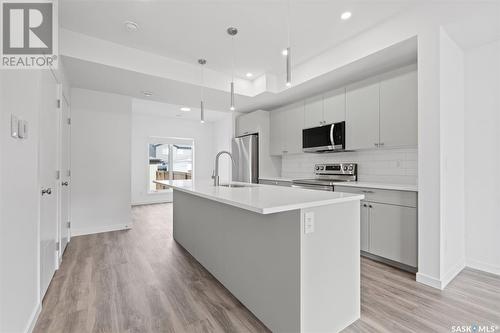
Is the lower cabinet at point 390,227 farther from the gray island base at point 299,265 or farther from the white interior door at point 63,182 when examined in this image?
the white interior door at point 63,182

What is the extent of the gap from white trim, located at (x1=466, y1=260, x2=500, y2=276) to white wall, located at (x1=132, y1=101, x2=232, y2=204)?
16.8 ft

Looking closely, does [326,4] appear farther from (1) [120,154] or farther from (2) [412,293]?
(1) [120,154]

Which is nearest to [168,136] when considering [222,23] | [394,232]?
[222,23]

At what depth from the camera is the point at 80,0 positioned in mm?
2164

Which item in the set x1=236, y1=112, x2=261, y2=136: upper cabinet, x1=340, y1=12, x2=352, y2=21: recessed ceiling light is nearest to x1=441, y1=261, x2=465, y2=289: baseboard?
x1=340, y1=12, x2=352, y2=21: recessed ceiling light

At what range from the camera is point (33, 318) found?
1.64m

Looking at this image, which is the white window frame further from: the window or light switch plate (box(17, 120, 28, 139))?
light switch plate (box(17, 120, 28, 139))

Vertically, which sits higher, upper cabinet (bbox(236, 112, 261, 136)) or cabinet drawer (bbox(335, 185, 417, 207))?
upper cabinet (bbox(236, 112, 261, 136))

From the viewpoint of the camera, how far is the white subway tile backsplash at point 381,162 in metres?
2.97

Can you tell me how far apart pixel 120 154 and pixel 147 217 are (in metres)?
1.68

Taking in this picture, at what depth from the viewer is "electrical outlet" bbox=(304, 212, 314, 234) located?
4.60ft

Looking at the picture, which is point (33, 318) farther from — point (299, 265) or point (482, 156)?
point (482, 156)

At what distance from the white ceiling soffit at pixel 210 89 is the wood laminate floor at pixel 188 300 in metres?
2.33

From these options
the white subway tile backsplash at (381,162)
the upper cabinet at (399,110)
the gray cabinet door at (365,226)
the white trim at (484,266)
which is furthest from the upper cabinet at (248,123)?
the white trim at (484,266)
